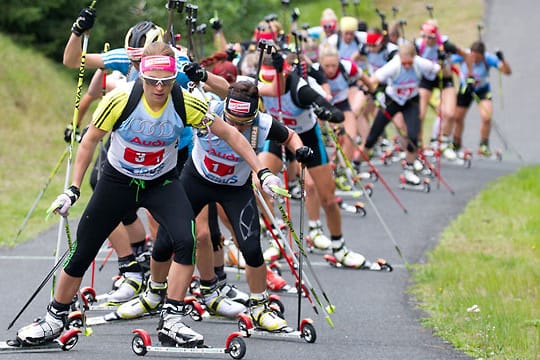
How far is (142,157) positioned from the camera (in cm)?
743

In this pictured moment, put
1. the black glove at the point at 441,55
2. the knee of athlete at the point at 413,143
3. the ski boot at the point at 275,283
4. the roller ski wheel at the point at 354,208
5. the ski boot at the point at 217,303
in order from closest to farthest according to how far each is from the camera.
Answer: the ski boot at the point at 217,303 → the ski boot at the point at 275,283 → the roller ski wheel at the point at 354,208 → the knee of athlete at the point at 413,143 → the black glove at the point at 441,55

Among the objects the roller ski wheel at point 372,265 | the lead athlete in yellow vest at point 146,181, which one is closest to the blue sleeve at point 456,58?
the roller ski wheel at point 372,265

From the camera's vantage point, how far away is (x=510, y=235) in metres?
12.8

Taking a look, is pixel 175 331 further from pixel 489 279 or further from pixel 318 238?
pixel 318 238

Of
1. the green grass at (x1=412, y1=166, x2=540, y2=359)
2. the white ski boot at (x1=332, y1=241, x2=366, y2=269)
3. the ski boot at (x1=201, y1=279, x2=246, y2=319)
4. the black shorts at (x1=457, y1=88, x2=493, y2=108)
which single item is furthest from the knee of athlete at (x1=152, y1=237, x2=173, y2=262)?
the black shorts at (x1=457, y1=88, x2=493, y2=108)

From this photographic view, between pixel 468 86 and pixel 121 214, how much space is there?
1211 cm

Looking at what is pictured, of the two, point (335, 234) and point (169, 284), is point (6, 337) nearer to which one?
point (169, 284)

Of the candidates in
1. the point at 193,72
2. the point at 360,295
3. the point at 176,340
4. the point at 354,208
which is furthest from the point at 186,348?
the point at 354,208

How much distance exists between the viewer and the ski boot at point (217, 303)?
877 cm

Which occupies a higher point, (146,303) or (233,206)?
(233,206)

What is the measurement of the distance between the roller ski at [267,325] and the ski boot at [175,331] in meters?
0.69

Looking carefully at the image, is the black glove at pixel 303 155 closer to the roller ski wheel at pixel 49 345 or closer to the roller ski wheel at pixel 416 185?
the roller ski wheel at pixel 49 345

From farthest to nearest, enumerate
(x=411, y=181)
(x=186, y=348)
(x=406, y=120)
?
(x=411, y=181), (x=406, y=120), (x=186, y=348)

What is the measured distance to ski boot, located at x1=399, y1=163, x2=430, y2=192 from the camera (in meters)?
16.4
